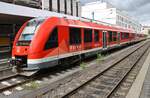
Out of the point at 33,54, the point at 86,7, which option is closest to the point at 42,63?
the point at 33,54

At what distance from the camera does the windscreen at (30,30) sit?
1027 cm

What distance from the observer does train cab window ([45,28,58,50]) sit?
10302 mm

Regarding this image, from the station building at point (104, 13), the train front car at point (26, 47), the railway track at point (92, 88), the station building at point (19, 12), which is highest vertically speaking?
the station building at point (104, 13)

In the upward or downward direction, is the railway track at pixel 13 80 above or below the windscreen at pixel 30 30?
below

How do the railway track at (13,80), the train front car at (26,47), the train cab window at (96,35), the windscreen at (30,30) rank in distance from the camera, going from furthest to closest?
the train cab window at (96,35) < the windscreen at (30,30) < the train front car at (26,47) < the railway track at (13,80)

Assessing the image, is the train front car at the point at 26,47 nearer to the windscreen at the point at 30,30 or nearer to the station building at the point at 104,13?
the windscreen at the point at 30,30

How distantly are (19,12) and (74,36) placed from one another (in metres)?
5.80

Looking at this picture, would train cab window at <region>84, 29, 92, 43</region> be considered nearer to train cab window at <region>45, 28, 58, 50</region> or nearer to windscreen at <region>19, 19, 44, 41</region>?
train cab window at <region>45, 28, 58, 50</region>

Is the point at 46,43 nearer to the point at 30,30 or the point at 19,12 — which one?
the point at 30,30

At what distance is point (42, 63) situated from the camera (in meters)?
9.96

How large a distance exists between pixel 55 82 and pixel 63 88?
1043 millimetres

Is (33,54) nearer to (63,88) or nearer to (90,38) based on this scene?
(63,88)

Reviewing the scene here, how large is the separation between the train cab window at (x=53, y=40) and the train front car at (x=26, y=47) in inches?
27.2

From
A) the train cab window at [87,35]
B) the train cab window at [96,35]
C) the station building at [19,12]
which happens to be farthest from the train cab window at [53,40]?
the train cab window at [96,35]
